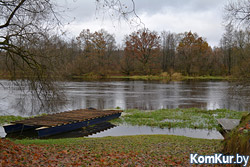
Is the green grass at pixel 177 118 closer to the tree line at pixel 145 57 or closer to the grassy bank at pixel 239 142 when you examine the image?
the grassy bank at pixel 239 142

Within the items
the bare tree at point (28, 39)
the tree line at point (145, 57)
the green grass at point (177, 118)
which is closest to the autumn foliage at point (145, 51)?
the tree line at point (145, 57)

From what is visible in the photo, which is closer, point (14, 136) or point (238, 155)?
point (238, 155)

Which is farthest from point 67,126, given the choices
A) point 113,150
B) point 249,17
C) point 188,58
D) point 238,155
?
point 188,58

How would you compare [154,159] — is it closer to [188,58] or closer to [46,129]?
[46,129]

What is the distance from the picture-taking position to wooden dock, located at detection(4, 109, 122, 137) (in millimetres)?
13758

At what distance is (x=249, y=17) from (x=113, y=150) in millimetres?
11690

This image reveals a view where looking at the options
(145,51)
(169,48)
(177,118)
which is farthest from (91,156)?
(169,48)

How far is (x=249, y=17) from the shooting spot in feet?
47.8

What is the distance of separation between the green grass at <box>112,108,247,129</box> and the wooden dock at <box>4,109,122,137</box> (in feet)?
5.94

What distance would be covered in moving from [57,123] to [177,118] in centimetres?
877

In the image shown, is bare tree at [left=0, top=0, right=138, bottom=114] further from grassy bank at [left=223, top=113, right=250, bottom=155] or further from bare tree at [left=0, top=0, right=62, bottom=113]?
grassy bank at [left=223, top=113, right=250, bottom=155]

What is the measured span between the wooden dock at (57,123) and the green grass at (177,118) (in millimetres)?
1809

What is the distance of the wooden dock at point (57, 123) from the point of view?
1376 centimetres

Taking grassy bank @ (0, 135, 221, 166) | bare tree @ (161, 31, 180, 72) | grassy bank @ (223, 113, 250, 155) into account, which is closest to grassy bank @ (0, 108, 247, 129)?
grassy bank @ (0, 135, 221, 166)
